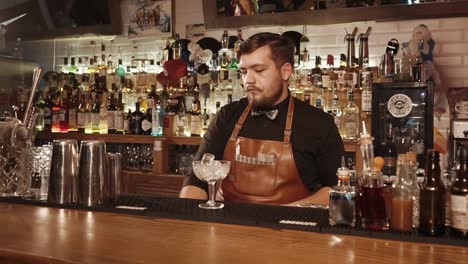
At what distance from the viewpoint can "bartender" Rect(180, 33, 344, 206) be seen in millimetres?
2201

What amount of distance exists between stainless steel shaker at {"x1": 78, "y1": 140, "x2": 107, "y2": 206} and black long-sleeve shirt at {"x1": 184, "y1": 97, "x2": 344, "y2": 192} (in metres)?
0.61

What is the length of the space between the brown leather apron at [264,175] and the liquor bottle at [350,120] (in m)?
1.28

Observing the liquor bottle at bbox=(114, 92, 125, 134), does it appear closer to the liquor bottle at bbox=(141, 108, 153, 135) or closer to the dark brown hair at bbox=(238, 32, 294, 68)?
the liquor bottle at bbox=(141, 108, 153, 135)

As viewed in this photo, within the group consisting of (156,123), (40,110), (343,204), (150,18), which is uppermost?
(150,18)

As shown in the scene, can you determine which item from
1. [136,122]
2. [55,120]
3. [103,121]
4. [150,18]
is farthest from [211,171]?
[55,120]

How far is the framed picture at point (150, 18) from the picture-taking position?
4.43 meters

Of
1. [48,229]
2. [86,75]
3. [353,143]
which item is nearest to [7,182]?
[48,229]

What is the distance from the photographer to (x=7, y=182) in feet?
5.95

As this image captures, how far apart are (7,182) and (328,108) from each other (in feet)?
7.89

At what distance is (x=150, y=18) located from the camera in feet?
14.8

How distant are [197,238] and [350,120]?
2.45 meters

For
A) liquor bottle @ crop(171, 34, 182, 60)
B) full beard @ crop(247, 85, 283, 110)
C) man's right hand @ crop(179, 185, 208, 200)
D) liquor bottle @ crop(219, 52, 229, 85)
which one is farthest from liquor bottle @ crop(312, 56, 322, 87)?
man's right hand @ crop(179, 185, 208, 200)

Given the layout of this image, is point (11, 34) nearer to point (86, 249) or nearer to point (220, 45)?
point (220, 45)

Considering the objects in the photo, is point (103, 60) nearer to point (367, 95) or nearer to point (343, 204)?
point (367, 95)
